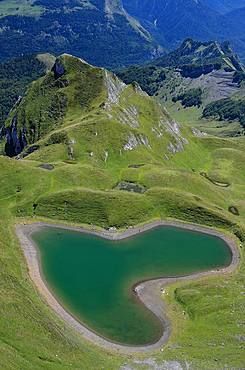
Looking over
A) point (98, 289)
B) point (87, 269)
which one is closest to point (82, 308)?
point (98, 289)

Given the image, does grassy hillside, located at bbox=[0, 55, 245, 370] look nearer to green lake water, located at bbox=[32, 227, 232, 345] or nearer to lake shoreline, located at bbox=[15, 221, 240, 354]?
lake shoreline, located at bbox=[15, 221, 240, 354]

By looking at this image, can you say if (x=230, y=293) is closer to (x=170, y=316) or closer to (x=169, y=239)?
(x=170, y=316)

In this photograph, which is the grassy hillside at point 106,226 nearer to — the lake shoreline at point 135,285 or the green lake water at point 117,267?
the lake shoreline at point 135,285

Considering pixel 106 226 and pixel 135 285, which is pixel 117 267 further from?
pixel 106 226

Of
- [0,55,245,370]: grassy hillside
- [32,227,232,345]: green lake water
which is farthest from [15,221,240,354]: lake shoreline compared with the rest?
[0,55,245,370]: grassy hillside

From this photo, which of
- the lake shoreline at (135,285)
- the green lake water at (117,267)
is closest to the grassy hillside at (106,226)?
the lake shoreline at (135,285)

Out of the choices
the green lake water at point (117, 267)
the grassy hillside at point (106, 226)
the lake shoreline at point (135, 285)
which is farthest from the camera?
the green lake water at point (117, 267)

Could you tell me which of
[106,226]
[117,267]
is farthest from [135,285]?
[106,226]
